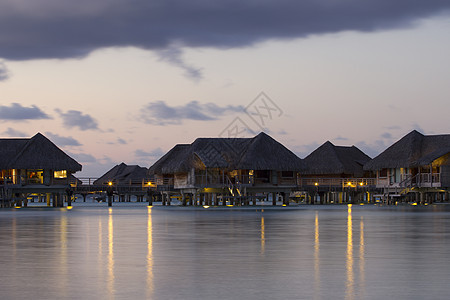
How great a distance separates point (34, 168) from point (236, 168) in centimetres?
1682

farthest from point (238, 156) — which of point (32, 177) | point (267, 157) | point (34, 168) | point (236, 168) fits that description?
point (32, 177)

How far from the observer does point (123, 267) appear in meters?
13.4

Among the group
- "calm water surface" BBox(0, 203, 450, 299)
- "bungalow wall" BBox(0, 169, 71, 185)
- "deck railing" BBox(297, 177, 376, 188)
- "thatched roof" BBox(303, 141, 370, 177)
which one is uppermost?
"thatched roof" BBox(303, 141, 370, 177)

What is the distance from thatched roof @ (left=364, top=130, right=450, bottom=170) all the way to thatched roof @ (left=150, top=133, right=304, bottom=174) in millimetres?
8072

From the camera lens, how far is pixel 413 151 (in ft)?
229

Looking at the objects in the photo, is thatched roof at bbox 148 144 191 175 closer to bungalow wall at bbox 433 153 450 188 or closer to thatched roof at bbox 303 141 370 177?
thatched roof at bbox 303 141 370 177

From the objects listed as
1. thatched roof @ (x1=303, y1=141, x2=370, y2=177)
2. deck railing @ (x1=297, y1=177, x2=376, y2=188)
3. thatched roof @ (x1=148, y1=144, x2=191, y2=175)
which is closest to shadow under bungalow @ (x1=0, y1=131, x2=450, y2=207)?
deck railing @ (x1=297, y1=177, x2=376, y2=188)

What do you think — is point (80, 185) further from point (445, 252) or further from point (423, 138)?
point (445, 252)

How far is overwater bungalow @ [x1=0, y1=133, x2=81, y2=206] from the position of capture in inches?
2586

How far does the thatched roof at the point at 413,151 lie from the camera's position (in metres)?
68.1

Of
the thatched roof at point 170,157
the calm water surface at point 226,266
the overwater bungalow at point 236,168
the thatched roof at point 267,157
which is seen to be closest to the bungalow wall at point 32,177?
the overwater bungalow at point 236,168

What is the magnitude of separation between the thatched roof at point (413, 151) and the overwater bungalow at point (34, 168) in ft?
90.0

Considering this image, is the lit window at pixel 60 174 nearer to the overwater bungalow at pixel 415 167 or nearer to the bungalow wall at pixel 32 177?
the bungalow wall at pixel 32 177

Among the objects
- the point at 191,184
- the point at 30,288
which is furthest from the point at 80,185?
the point at 30,288
